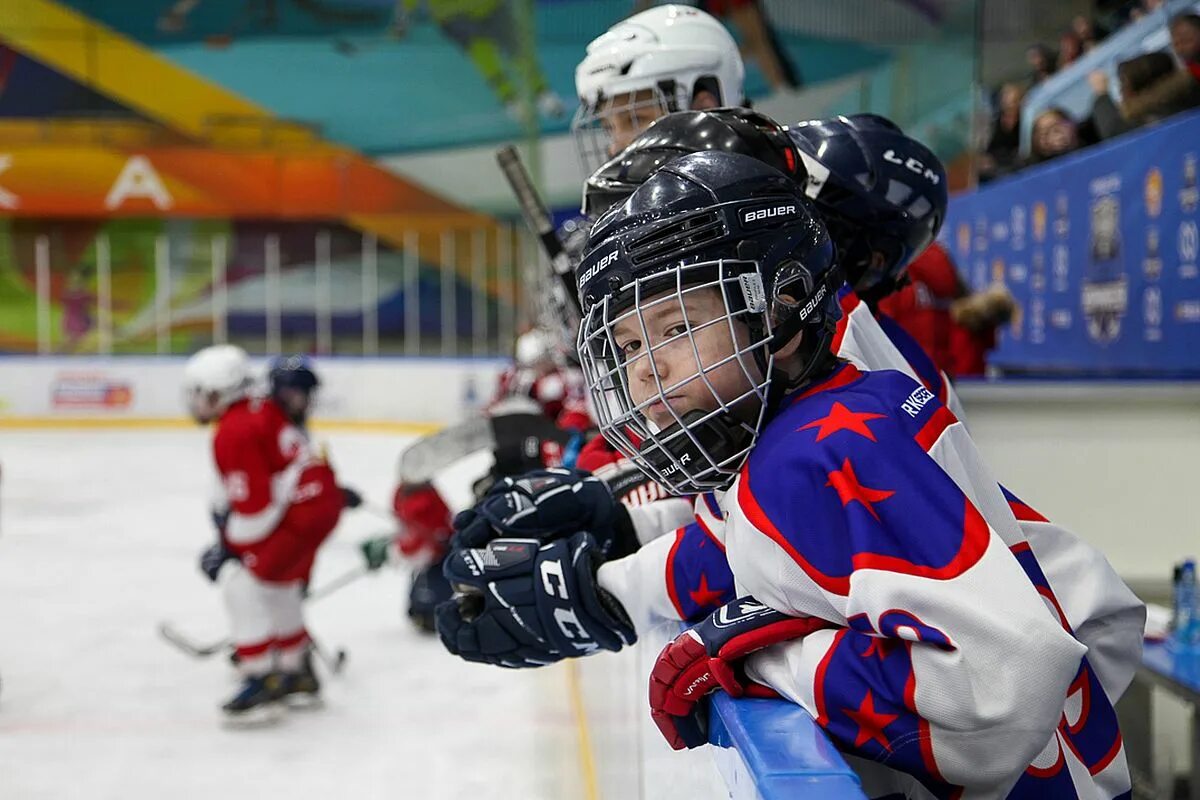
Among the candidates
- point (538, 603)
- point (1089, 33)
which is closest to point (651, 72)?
point (538, 603)

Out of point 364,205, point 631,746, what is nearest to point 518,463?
point 631,746

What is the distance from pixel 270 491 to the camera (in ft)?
11.3

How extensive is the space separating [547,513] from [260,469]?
243 centimetres

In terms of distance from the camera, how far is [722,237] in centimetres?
83

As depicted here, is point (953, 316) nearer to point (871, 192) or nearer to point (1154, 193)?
point (1154, 193)

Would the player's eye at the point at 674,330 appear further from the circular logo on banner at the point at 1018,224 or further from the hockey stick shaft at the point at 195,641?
the circular logo on banner at the point at 1018,224

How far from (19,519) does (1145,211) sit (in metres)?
5.23

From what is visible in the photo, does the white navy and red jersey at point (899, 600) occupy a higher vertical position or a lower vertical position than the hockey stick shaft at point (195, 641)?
higher

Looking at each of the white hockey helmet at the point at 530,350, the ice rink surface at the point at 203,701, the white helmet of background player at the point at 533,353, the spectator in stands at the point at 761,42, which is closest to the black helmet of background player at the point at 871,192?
the ice rink surface at the point at 203,701

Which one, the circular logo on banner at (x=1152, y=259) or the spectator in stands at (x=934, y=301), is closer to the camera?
the spectator in stands at (x=934, y=301)

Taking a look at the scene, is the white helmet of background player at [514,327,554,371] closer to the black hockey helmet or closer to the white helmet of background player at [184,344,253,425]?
the black hockey helmet

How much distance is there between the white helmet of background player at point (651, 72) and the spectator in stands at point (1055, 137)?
141 inches

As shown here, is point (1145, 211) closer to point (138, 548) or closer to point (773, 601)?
point (773, 601)

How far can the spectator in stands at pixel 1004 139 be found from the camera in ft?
21.2
